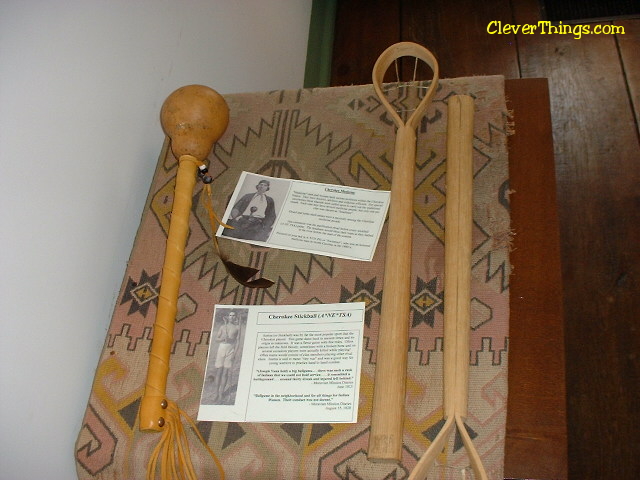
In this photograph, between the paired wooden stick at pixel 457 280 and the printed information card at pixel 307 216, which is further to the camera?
the printed information card at pixel 307 216

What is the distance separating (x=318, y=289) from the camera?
2.81 ft

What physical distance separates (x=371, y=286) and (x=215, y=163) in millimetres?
373

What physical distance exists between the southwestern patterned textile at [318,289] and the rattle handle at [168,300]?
26 millimetres

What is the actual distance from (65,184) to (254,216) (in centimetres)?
28

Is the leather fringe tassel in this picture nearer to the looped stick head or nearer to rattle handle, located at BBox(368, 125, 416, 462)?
rattle handle, located at BBox(368, 125, 416, 462)

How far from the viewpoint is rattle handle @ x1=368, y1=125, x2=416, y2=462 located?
27.9 inches

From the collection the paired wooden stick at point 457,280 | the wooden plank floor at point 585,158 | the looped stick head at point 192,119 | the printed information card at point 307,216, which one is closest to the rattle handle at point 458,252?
the paired wooden stick at point 457,280

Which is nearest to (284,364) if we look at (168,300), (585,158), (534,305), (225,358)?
(225,358)

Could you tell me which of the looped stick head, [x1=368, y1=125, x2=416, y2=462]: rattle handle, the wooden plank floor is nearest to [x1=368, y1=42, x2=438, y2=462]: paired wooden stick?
[x1=368, y1=125, x2=416, y2=462]: rattle handle

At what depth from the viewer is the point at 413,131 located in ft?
3.13

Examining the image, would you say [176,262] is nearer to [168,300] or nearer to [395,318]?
[168,300]

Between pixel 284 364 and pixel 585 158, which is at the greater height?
pixel 585 158

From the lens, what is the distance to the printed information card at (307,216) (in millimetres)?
887

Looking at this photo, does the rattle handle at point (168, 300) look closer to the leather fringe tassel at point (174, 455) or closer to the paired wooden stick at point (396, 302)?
the leather fringe tassel at point (174, 455)
